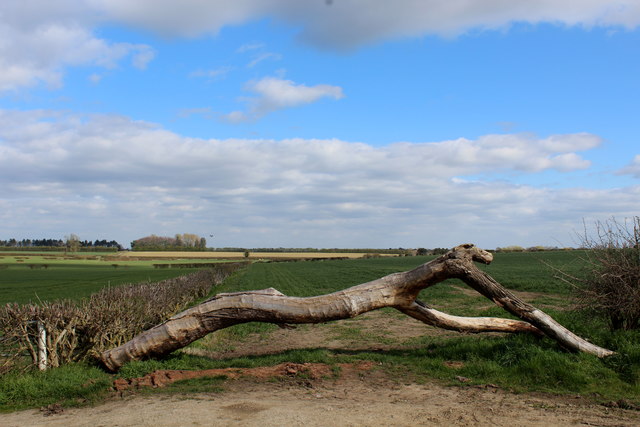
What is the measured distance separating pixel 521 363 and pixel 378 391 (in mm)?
2670

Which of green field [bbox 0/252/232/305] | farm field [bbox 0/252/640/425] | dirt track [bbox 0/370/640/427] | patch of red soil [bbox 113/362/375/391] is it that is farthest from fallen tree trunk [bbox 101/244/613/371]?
green field [bbox 0/252/232/305]

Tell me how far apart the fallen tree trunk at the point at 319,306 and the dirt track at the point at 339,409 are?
1614 millimetres

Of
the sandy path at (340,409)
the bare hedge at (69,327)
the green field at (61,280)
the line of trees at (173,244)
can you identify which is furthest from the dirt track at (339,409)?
the line of trees at (173,244)

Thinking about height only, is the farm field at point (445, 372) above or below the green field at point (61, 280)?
above

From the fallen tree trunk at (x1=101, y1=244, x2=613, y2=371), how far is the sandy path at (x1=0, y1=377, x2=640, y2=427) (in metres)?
1.69

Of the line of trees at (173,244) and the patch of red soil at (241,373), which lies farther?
the line of trees at (173,244)

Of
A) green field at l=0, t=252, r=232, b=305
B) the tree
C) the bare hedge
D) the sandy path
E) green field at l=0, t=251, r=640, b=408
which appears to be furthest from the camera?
the tree

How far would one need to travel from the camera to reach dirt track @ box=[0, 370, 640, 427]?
5.88 metres

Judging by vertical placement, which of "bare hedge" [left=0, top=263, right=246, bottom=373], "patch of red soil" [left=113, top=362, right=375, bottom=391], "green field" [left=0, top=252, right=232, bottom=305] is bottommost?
"green field" [left=0, top=252, right=232, bottom=305]

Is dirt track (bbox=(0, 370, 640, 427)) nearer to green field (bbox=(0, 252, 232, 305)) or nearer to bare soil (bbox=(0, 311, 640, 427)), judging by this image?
bare soil (bbox=(0, 311, 640, 427))

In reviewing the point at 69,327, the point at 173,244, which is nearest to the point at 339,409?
the point at 69,327

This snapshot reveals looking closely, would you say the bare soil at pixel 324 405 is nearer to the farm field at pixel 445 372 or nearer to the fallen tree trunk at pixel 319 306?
the farm field at pixel 445 372

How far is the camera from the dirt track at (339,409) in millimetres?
5875

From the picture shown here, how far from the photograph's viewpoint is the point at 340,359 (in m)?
9.23
